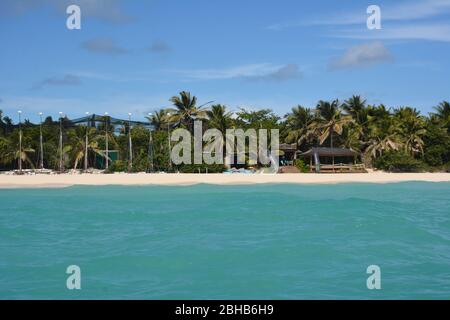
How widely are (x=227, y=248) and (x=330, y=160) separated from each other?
2720cm

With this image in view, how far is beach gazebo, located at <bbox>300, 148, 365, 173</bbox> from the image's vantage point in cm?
3419

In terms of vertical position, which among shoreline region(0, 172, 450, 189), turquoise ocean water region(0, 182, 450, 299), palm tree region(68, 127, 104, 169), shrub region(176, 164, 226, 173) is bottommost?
turquoise ocean water region(0, 182, 450, 299)

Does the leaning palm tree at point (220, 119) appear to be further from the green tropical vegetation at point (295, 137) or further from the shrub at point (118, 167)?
the shrub at point (118, 167)

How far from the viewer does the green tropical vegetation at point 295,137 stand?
113 ft

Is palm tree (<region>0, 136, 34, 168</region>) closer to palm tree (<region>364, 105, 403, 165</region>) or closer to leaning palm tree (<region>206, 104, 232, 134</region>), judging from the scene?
leaning palm tree (<region>206, 104, 232, 134</region>)

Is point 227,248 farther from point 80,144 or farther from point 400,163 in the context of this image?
point 80,144

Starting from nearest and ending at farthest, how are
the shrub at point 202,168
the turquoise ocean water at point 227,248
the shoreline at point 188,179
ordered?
the turquoise ocean water at point 227,248 → the shoreline at point 188,179 → the shrub at point 202,168

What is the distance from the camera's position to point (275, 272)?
8.41 meters

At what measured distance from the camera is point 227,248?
10086 millimetres

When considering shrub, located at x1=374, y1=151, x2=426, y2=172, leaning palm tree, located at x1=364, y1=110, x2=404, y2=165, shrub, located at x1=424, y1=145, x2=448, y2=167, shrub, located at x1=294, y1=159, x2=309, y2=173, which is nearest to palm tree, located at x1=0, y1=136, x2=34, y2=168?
shrub, located at x1=294, y1=159, x2=309, y2=173

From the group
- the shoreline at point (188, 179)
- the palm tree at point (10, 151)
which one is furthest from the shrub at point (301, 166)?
the palm tree at point (10, 151)

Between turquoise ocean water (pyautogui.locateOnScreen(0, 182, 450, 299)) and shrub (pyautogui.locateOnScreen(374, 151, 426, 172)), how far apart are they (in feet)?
51.3

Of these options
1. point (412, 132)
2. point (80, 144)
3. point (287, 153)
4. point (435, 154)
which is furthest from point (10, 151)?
point (435, 154)
